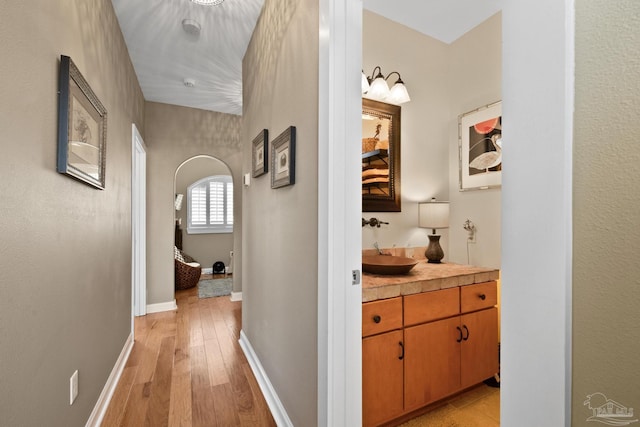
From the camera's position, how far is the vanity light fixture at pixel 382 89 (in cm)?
228

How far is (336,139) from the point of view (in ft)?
3.91

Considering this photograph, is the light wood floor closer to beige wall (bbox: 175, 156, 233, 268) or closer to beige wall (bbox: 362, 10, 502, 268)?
beige wall (bbox: 362, 10, 502, 268)

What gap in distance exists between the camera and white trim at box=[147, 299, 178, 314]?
12.4 feet

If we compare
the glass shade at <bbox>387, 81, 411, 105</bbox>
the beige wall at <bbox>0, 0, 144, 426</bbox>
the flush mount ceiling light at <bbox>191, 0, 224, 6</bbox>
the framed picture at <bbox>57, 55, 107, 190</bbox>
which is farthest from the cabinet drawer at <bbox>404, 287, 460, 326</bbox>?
the flush mount ceiling light at <bbox>191, 0, 224, 6</bbox>

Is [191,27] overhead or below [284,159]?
overhead

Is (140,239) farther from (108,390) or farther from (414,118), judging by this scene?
(414,118)

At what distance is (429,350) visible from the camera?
5.66 feet

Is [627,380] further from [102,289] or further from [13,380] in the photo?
[102,289]

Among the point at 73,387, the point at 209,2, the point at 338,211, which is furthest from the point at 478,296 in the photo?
the point at 209,2

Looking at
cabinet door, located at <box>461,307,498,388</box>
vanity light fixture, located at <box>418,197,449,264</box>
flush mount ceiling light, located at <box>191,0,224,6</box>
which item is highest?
flush mount ceiling light, located at <box>191,0,224,6</box>

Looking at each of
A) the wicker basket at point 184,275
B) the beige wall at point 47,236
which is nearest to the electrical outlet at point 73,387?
the beige wall at point 47,236

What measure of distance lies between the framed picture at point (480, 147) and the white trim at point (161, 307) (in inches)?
150

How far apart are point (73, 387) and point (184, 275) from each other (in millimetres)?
3628

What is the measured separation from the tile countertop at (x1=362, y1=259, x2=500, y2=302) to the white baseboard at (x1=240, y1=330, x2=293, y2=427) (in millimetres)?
860
